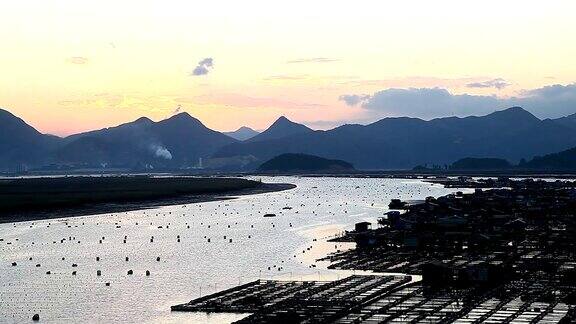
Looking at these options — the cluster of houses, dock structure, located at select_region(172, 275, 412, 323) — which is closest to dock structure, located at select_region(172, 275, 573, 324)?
dock structure, located at select_region(172, 275, 412, 323)

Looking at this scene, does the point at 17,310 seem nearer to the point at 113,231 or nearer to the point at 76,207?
the point at 113,231

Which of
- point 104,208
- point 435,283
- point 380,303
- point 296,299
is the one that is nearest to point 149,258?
point 296,299

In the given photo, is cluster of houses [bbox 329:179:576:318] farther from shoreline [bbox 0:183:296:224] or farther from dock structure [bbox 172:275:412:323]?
shoreline [bbox 0:183:296:224]

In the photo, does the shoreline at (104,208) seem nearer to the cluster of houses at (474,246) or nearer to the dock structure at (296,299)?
the cluster of houses at (474,246)

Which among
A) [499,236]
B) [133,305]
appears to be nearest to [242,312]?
[133,305]

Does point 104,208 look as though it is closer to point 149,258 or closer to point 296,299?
point 149,258

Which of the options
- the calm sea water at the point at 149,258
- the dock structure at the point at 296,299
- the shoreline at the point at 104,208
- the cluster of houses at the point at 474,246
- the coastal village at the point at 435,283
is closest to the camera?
the dock structure at the point at 296,299

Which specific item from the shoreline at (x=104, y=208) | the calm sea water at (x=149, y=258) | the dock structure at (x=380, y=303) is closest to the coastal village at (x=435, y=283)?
the dock structure at (x=380, y=303)
